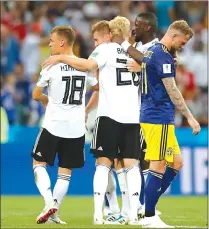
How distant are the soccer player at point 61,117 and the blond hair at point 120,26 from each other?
51 centimetres

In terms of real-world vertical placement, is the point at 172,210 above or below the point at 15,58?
below

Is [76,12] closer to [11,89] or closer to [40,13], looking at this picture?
[40,13]

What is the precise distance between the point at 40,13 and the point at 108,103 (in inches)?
456

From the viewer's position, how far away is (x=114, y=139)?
35.1 ft

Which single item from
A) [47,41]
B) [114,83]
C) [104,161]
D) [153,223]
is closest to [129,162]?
[104,161]

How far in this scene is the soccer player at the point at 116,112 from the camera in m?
10.6

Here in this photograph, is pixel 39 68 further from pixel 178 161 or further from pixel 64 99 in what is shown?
pixel 178 161

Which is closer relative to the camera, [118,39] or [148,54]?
[148,54]

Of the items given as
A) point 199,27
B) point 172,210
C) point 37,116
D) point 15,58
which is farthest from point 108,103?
point 199,27

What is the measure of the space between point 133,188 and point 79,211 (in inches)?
116

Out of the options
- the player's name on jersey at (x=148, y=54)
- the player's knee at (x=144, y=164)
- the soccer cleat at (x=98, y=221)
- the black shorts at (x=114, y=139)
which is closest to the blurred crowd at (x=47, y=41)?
the player's knee at (x=144, y=164)

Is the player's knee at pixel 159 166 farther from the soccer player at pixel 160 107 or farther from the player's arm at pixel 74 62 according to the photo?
the player's arm at pixel 74 62

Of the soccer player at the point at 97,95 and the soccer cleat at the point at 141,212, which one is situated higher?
the soccer player at the point at 97,95

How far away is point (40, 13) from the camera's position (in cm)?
2189
